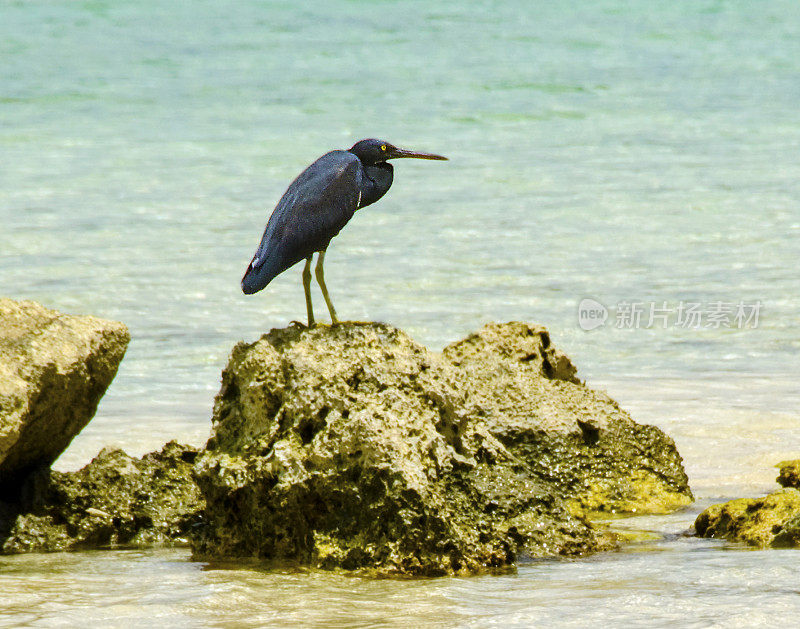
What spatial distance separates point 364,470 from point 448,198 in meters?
10.3

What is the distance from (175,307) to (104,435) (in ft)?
11.3

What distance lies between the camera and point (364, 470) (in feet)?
13.4

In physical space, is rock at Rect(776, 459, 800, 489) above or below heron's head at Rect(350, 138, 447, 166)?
below

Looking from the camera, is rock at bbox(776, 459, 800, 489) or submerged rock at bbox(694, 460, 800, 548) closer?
submerged rock at bbox(694, 460, 800, 548)

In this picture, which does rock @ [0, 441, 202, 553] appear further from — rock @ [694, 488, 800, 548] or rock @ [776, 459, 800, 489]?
rock @ [776, 459, 800, 489]

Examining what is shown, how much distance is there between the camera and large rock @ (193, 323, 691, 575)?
13.4 ft

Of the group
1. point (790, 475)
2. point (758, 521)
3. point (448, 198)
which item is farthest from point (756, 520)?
point (448, 198)

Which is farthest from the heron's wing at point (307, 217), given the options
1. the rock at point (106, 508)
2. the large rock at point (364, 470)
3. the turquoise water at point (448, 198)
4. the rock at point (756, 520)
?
the rock at point (756, 520)

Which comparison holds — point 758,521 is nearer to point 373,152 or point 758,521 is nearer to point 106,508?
point 373,152

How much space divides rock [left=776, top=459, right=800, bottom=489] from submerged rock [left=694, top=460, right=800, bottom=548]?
0.15 meters

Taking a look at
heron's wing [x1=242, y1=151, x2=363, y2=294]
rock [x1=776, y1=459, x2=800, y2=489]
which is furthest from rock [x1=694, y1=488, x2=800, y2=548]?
heron's wing [x1=242, y1=151, x2=363, y2=294]

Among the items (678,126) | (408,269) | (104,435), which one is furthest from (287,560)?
(678,126)

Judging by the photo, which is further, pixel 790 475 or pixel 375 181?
pixel 375 181

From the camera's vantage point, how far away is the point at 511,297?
406 inches
